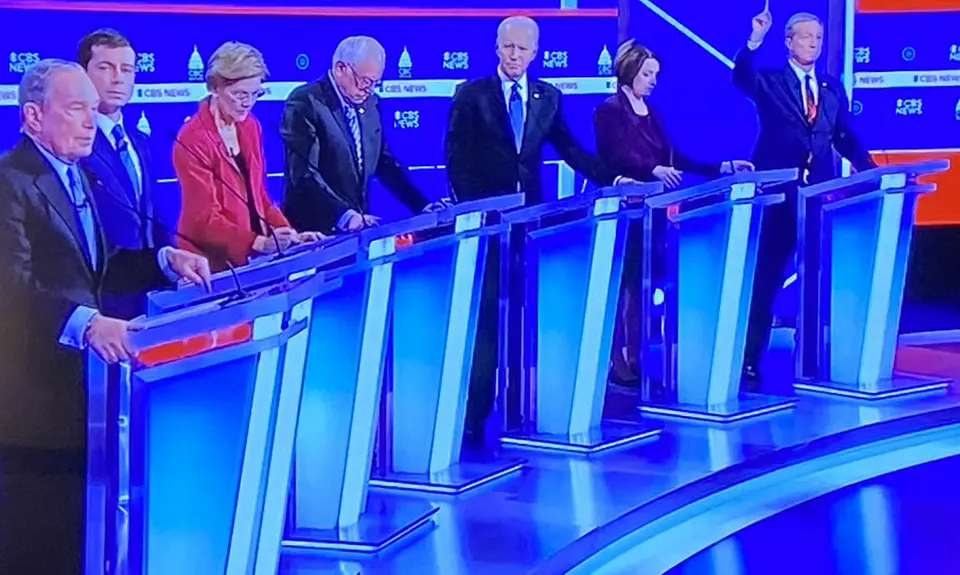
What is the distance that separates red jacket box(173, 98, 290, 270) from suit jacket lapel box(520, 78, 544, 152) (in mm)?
1234

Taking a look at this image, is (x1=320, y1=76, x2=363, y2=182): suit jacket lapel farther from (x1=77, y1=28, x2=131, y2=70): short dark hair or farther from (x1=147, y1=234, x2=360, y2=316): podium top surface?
(x1=77, y1=28, x2=131, y2=70): short dark hair

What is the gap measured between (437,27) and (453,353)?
4.25ft

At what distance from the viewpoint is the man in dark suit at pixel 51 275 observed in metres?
2.39

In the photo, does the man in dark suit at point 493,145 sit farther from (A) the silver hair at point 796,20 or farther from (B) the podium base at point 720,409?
(A) the silver hair at point 796,20

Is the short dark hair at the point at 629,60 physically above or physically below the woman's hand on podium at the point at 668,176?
above

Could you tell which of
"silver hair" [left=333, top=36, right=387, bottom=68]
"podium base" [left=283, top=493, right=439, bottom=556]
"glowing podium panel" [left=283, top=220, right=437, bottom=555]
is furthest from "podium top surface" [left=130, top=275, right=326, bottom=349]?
"silver hair" [left=333, top=36, right=387, bottom=68]

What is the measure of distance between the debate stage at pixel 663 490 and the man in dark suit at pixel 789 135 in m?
0.39

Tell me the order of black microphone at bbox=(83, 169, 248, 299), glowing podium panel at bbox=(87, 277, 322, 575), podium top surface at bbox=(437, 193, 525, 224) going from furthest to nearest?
podium top surface at bbox=(437, 193, 525, 224)
black microphone at bbox=(83, 169, 248, 299)
glowing podium panel at bbox=(87, 277, 322, 575)

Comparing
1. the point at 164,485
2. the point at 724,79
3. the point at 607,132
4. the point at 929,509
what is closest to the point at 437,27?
the point at 607,132

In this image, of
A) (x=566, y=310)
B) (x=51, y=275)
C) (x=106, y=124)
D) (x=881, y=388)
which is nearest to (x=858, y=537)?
(x=566, y=310)

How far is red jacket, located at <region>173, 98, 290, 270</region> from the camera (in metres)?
3.50

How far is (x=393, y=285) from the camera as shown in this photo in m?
3.82

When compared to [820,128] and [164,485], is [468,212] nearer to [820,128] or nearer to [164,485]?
[164,485]

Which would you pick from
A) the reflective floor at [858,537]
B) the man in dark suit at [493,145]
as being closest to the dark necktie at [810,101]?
the man in dark suit at [493,145]
